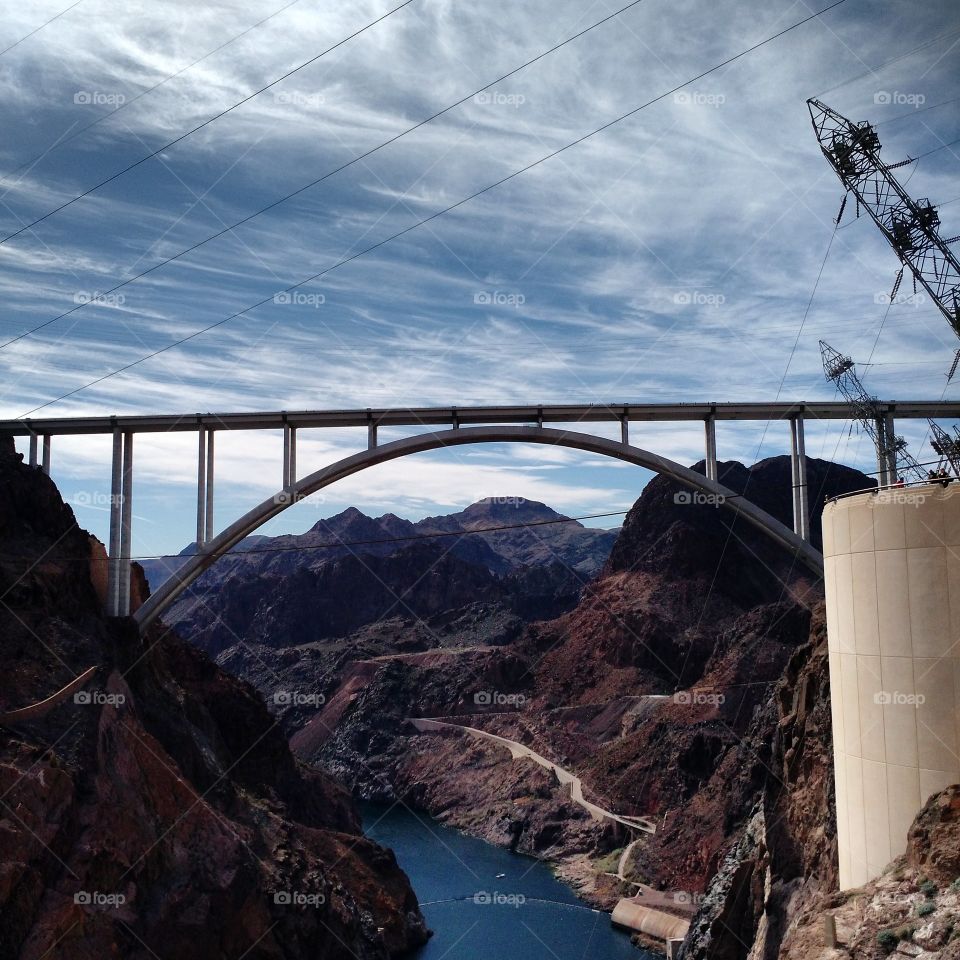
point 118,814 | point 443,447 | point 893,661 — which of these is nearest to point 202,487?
point 443,447

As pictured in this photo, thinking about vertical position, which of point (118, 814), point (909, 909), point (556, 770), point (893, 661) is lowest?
point (556, 770)

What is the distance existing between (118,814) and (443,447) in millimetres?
13582

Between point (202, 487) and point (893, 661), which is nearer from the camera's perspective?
point (893, 661)

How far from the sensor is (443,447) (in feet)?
99.7

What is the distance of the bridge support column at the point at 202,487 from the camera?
30.4m

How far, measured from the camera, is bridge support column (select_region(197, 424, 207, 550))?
3036 cm

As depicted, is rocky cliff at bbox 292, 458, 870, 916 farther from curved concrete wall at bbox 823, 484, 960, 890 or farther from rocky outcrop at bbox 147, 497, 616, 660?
curved concrete wall at bbox 823, 484, 960, 890

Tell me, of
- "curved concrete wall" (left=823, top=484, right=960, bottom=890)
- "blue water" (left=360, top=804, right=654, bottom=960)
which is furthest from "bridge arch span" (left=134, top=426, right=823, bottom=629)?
"blue water" (left=360, top=804, right=654, bottom=960)

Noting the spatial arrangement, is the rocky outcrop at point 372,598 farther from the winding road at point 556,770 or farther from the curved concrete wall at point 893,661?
the curved concrete wall at point 893,661

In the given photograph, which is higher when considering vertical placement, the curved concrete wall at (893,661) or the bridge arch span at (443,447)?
the bridge arch span at (443,447)

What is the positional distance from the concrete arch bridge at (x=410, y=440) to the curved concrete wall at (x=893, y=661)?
13610 millimetres

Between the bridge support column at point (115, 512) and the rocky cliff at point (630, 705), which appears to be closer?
the bridge support column at point (115, 512)

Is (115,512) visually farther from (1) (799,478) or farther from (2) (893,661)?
(2) (893,661)

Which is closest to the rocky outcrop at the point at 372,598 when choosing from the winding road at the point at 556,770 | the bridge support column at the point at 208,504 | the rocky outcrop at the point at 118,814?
the winding road at the point at 556,770
